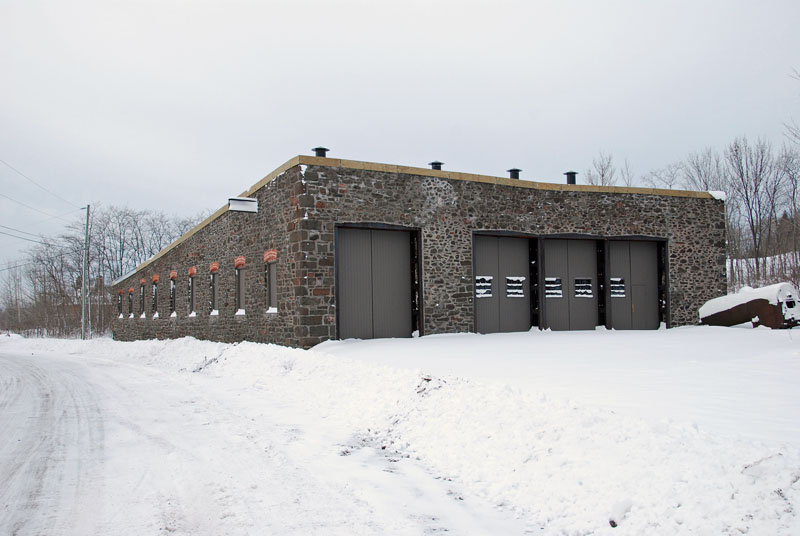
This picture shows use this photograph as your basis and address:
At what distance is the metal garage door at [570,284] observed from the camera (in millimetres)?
17766

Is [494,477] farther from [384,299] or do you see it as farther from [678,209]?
[678,209]

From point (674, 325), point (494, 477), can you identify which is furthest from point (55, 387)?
point (674, 325)

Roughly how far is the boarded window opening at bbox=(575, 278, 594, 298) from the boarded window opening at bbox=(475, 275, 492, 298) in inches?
135

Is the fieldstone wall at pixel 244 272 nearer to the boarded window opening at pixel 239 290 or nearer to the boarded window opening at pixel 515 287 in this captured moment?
the boarded window opening at pixel 239 290

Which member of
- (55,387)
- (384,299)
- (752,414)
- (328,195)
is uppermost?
(328,195)

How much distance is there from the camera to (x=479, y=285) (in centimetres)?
1662

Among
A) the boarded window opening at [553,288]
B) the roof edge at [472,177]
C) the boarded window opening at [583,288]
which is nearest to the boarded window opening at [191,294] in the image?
the roof edge at [472,177]

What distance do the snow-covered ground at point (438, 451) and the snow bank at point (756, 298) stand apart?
5.86 m

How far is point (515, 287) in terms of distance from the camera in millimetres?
17391

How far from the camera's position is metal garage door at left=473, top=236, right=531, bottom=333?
16641mm

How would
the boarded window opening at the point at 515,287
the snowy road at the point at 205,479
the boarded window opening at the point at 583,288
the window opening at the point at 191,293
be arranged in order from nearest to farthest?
the snowy road at the point at 205,479
the boarded window opening at the point at 515,287
the boarded window opening at the point at 583,288
the window opening at the point at 191,293

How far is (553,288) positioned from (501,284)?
6.54 ft

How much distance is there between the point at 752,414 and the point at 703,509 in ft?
6.19

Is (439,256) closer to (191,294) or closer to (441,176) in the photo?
(441,176)
